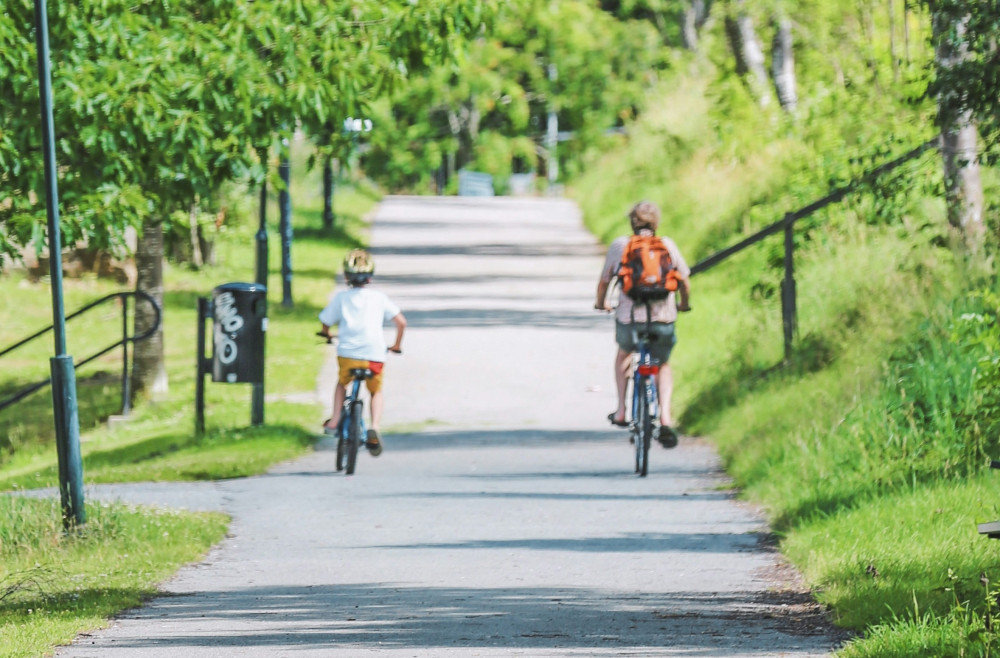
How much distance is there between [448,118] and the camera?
202 feet

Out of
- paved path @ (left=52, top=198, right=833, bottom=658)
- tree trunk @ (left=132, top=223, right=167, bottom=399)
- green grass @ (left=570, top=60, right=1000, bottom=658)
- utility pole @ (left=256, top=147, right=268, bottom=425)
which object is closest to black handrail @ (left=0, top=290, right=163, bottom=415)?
tree trunk @ (left=132, top=223, right=167, bottom=399)

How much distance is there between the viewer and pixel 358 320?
12.3 meters

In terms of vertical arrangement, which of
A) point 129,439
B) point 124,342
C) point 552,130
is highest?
point 552,130

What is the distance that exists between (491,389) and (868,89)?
6.81 metres

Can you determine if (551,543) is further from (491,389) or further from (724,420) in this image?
(491,389)

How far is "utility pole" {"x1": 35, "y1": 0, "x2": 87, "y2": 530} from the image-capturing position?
9141 mm

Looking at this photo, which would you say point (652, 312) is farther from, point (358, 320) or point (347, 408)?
point (347, 408)

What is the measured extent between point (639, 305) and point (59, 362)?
14.0 ft

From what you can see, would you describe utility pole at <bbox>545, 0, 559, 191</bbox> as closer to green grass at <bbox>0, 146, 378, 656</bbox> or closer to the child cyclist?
green grass at <bbox>0, 146, 378, 656</bbox>

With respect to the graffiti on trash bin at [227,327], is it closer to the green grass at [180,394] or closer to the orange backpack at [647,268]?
the green grass at [180,394]

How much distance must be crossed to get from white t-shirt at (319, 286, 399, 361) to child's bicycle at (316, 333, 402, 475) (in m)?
0.12

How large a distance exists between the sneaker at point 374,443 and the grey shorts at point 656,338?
1.81 metres

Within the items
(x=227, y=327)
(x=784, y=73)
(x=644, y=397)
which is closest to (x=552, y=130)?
(x=784, y=73)

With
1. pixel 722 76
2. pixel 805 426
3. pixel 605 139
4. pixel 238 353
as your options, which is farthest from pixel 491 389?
pixel 605 139
